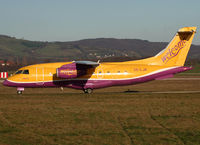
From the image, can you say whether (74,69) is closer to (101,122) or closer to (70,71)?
(70,71)

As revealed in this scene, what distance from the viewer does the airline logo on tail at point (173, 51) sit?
99.9 feet

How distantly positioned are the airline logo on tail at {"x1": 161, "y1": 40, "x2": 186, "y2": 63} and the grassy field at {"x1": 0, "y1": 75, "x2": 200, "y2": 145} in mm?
8999

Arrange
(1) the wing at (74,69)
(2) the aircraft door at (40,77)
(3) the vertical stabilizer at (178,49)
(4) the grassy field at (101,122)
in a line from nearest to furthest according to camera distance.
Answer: (4) the grassy field at (101,122)
(1) the wing at (74,69)
(3) the vertical stabilizer at (178,49)
(2) the aircraft door at (40,77)

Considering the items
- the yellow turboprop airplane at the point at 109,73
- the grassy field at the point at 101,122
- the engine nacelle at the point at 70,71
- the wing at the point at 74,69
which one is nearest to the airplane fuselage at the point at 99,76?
the yellow turboprop airplane at the point at 109,73

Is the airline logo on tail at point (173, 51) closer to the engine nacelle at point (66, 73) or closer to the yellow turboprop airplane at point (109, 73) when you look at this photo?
the yellow turboprop airplane at point (109, 73)

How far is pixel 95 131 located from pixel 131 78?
650 inches

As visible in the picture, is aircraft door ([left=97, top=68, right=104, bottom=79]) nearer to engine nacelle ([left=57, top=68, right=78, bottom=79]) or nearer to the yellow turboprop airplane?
the yellow turboprop airplane

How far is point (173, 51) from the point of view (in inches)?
1212

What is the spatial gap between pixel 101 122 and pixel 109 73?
14558 millimetres

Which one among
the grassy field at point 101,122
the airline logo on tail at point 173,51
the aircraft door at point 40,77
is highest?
the airline logo on tail at point 173,51

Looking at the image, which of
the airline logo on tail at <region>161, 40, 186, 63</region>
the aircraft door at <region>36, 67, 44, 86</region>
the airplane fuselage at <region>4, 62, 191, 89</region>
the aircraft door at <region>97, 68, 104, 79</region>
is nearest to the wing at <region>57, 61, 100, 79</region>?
the airplane fuselage at <region>4, 62, 191, 89</region>

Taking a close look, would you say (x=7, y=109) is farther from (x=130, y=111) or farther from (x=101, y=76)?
(x=101, y=76)

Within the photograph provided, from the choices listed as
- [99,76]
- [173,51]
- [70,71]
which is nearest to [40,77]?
[70,71]

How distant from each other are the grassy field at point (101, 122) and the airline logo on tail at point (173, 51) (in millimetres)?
8999
